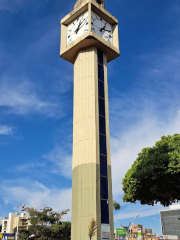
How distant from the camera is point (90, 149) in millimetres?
27078

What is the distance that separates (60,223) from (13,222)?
8281 centimetres

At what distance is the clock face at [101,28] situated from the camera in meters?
32.3

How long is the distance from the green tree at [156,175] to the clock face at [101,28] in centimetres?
1467

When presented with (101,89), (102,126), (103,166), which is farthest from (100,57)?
(103,166)

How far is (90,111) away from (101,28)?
35.8 ft

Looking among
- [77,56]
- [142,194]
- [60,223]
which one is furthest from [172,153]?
[60,223]

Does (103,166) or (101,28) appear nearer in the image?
(103,166)

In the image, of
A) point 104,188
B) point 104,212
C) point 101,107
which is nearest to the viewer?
point 104,212

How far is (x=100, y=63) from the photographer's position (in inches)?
1261

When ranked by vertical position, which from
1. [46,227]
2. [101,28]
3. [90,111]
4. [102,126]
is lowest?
[46,227]

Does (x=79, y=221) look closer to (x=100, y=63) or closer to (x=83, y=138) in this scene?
(x=83, y=138)

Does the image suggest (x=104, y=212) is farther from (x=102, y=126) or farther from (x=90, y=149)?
(x=102, y=126)

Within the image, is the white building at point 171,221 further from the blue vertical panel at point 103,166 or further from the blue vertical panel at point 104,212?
the blue vertical panel at point 104,212

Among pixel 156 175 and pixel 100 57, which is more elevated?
pixel 100 57
